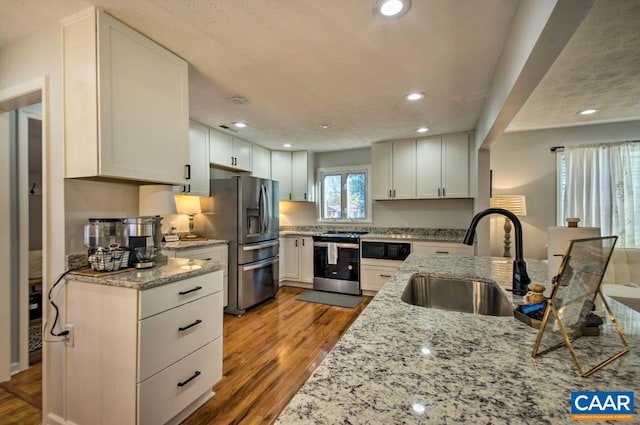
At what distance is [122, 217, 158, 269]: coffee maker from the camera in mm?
1685

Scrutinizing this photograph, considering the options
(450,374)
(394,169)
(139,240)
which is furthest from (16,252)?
(394,169)

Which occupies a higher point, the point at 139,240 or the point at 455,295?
the point at 139,240

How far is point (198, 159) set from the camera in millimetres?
3242

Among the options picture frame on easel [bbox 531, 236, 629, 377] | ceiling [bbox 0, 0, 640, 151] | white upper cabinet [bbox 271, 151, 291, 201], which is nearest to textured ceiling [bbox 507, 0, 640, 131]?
ceiling [bbox 0, 0, 640, 151]

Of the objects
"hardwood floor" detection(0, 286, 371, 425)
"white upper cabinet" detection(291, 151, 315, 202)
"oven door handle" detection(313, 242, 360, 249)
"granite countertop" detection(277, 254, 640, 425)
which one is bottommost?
"hardwood floor" detection(0, 286, 371, 425)

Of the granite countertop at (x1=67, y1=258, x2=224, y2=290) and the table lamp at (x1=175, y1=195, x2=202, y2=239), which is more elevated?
the table lamp at (x1=175, y1=195, x2=202, y2=239)

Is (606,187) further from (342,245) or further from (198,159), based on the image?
(198,159)

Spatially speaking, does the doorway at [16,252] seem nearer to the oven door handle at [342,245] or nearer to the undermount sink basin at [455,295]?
the undermount sink basin at [455,295]

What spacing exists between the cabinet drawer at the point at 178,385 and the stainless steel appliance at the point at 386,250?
2.53m

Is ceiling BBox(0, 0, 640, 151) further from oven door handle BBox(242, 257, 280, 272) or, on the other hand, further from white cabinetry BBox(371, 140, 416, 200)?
oven door handle BBox(242, 257, 280, 272)

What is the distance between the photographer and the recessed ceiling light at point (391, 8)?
52.5 inches

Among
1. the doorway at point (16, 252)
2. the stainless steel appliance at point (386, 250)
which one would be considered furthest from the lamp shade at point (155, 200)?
the stainless steel appliance at point (386, 250)

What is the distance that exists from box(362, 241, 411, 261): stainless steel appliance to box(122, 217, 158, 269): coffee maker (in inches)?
111

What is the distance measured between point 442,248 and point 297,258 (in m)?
2.14
